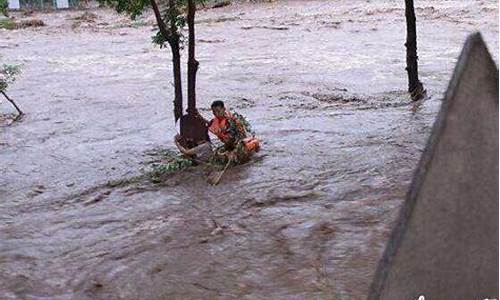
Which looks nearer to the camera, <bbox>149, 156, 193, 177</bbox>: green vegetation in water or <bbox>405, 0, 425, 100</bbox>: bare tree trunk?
<bbox>149, 156, 193, 177</bbox>: green vegetation in water

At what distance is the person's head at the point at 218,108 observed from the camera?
9258 mm

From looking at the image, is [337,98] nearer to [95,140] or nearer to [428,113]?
[428,113]

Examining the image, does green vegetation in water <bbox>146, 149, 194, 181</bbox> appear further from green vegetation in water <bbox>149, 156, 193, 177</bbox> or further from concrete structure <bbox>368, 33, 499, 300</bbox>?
concrete structure <bbox>368, 33, 499, 300</bbox>

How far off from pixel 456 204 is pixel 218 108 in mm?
6912

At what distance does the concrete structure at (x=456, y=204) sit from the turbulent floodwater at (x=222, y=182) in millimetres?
3191

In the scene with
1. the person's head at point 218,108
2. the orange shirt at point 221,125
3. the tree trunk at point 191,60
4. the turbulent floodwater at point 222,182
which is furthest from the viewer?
the tree trunk at point 191,60

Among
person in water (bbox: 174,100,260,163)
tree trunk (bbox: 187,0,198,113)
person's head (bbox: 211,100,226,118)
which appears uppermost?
tree trunk (bbox: 187,0,198,113)

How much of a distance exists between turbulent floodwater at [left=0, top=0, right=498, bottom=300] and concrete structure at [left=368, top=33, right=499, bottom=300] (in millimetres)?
3191

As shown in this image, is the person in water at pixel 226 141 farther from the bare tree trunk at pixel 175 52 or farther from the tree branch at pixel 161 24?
the tree branch at pixel 161 24

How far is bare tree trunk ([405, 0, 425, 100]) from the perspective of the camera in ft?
42.2

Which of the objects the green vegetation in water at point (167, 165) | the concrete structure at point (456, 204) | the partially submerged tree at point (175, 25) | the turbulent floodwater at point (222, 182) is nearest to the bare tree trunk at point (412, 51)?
the turbulent floodwater at point (222, 182)

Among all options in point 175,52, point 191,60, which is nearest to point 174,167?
point 191,60

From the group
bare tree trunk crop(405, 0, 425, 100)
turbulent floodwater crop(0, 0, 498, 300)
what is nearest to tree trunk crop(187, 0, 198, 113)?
turbulent floodwater crop(0, 0, 498, 300)

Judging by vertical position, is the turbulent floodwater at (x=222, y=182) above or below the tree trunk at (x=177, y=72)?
below
